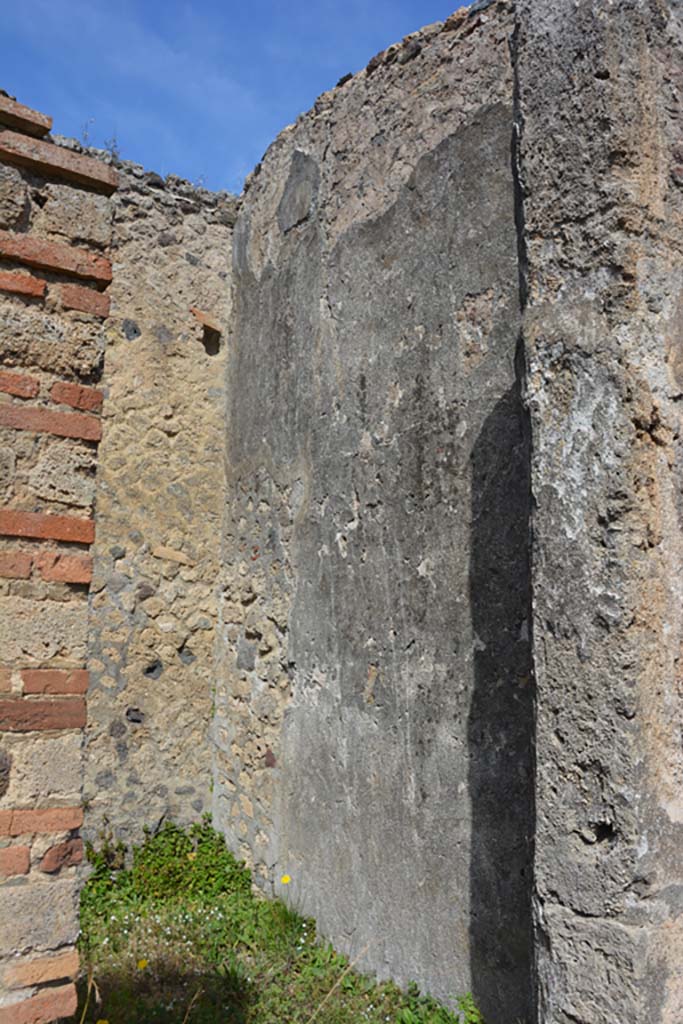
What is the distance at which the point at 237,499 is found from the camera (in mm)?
5891

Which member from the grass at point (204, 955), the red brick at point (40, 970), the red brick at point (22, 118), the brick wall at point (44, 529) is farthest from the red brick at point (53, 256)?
the grass at point (204, 955)

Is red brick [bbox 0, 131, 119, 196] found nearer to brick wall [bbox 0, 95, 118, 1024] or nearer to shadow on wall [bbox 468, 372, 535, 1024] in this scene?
brick wall [bbox 0, 95, 118, 1024]

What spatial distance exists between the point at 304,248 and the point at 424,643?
8.06ft

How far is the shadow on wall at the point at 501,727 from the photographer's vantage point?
11.0 ft

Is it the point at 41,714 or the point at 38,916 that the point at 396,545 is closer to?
the point at 41,714

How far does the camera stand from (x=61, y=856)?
8.71ft

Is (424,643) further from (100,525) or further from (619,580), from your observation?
(100,525)

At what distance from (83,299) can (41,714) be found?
1.23 metres

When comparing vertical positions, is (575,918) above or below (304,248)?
below

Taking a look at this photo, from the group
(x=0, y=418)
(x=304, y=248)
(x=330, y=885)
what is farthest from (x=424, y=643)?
(x=304, y=248)

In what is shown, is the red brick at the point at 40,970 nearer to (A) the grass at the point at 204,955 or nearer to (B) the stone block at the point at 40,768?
(B) the stone block at the point at 40,768

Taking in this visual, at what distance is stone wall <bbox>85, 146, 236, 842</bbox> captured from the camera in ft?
18.3

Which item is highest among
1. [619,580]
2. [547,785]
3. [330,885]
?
[619,580]

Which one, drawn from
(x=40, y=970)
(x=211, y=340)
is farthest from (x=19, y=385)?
(x=211, y=340)
